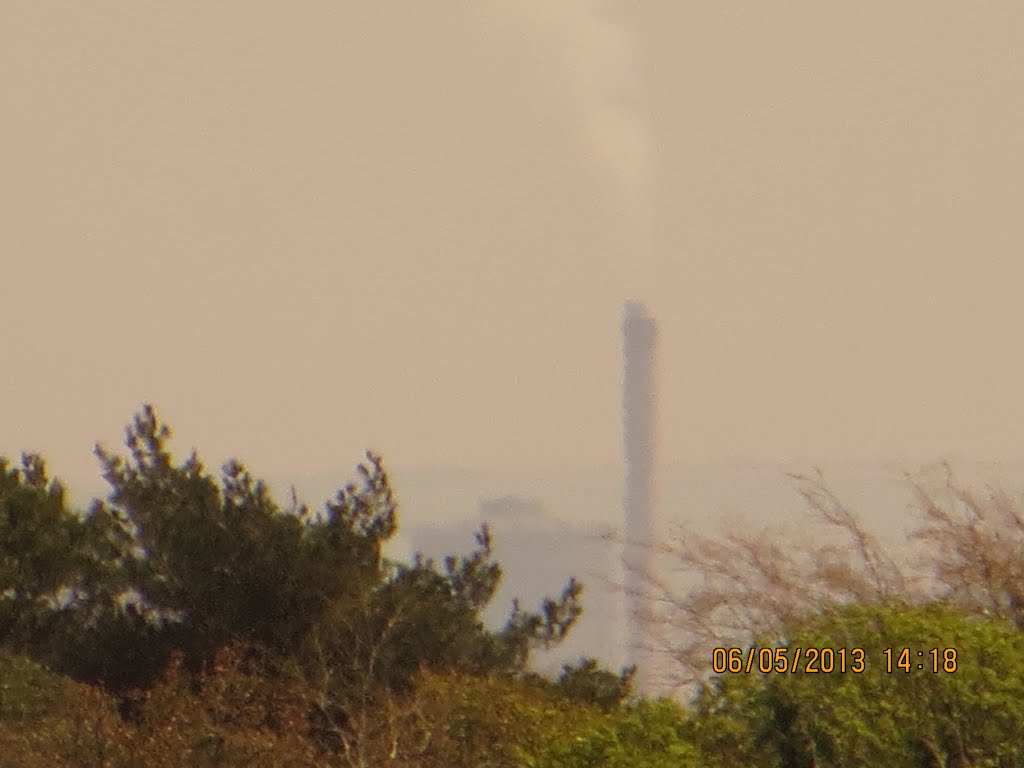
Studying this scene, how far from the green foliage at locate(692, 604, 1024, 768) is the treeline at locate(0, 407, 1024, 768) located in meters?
0.02

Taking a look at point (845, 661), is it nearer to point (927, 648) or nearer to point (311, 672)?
point (927, 648)

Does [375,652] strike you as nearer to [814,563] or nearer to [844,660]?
[814,563]

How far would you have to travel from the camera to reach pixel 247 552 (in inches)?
1185

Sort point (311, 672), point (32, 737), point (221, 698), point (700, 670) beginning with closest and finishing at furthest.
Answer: point (32, 737) < point (221, 698) < point (700, 670) < point (311, 672)

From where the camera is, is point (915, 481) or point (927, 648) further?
point (915, 481)

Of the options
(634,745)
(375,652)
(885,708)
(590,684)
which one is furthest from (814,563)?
(634,745)

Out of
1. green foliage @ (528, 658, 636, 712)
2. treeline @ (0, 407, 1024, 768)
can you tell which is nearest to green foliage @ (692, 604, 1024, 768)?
treeline @ (0, 407, 1024, 768)

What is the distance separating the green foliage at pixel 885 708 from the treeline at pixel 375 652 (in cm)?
2

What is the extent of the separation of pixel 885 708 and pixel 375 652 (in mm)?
11803

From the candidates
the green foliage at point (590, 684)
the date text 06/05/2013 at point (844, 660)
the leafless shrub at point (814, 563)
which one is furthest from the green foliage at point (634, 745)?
the green foliage at point (590, 684)

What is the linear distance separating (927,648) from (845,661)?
64 cm

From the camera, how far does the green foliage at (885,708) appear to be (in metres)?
15.0

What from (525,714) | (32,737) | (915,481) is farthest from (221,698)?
(915,481)

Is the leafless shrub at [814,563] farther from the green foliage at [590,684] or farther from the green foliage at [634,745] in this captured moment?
the green foliage at [634,745]
